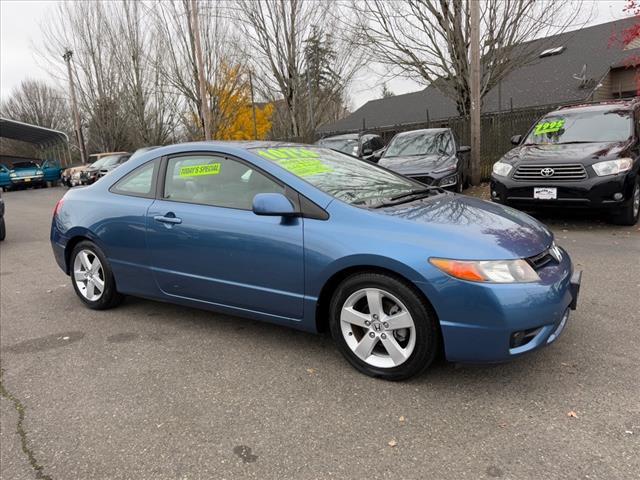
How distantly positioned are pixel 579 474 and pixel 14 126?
34.0m

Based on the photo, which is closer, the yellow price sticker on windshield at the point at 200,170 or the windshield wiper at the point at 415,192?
the windshield wiper at the point at 415,192

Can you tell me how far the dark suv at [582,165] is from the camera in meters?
6.47

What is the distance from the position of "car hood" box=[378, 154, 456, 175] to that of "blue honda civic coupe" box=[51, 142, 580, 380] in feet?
15.4

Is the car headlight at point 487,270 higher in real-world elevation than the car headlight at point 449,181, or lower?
lower

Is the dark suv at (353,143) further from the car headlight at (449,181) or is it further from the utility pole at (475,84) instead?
the car headlight at (449,181)

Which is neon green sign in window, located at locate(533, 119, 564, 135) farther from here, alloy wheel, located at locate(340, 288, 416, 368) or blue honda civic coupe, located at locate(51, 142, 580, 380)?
alloy wheel, located at locate(340, 288, 416, 368)

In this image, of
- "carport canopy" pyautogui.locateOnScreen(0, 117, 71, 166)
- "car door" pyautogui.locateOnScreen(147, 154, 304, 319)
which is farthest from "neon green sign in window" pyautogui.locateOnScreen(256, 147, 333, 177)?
"carport canopy" pyautogui.locateOnScreen(0, 117, 71, 166)

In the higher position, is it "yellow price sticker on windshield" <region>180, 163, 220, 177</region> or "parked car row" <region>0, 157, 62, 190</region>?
"parked car row" <region>0, 157, 62, 190</region>

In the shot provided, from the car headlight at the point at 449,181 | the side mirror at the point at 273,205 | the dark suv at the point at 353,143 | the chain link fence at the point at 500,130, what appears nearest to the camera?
the side mirror at the point at 273,205

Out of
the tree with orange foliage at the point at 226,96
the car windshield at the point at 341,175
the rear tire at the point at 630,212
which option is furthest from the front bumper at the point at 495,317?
the tree with orange foliage at the point at 226,96

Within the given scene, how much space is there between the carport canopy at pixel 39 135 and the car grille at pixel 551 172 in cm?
2905

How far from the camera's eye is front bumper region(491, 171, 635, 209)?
6.41m

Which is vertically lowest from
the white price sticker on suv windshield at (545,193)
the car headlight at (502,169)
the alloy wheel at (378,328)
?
the alloy wheel at (378,328)

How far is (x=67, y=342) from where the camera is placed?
3.86 m
